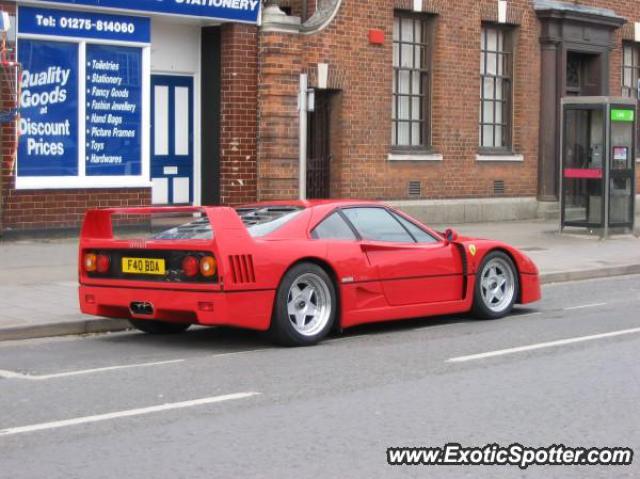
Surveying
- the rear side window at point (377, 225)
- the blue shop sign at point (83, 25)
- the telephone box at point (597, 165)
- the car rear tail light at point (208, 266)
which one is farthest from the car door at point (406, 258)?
the telephone box at point (597, 165)

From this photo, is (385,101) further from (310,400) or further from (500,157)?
(310,400)

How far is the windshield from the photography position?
1036cm

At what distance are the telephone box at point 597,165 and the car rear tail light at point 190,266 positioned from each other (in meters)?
13.7

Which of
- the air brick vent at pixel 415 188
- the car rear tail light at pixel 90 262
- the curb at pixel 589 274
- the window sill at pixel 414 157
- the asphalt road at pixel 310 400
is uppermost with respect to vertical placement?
the window sill at pixel 414 157

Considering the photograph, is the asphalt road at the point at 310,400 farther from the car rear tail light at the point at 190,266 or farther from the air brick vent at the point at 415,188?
the air brick vent at the point at 415,188

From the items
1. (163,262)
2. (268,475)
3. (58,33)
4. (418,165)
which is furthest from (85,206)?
(268,475)

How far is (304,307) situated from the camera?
10.4m

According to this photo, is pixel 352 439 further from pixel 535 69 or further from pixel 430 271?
pixel 535 69

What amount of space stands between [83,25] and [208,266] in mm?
9867

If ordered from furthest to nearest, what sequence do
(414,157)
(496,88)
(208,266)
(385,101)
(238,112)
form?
(496,88) → (414,157) → (385,101) → (238,112) → (208,266)

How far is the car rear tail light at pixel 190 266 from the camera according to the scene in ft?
32.7

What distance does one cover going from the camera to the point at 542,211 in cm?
2664

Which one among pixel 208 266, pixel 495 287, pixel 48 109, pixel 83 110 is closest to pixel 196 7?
pixel 83 110

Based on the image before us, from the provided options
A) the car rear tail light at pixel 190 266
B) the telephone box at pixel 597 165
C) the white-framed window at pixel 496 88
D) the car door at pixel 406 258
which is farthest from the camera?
the white-framed window at pixel 496 88
